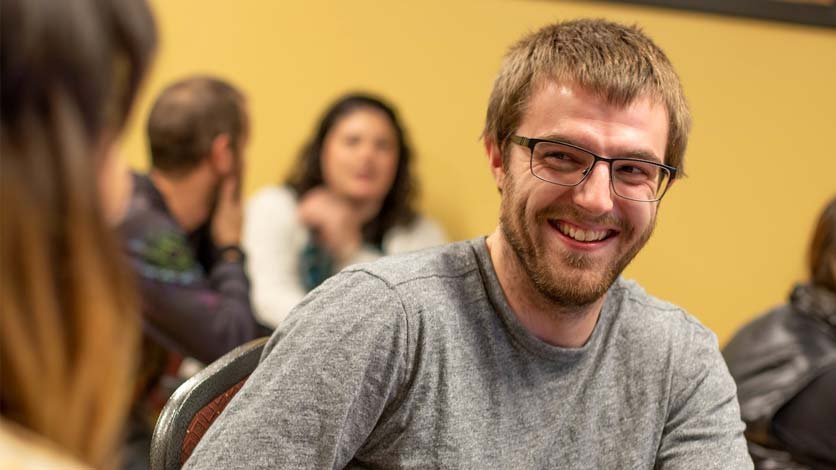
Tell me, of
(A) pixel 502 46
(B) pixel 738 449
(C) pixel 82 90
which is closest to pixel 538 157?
(B) pixel 738 449

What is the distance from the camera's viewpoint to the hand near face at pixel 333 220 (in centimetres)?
315

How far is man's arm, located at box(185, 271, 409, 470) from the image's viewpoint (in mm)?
1159

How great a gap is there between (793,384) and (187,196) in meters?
1.65

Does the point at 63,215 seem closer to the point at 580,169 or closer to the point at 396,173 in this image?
the point at 580,169

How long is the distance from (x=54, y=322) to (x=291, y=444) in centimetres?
54

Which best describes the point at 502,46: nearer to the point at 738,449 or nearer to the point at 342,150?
the point at 342,150

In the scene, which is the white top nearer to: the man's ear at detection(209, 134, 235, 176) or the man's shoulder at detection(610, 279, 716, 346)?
the man's ear at detection(209, 134, 235, 176)

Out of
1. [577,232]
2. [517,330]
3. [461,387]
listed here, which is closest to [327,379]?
[461,387]

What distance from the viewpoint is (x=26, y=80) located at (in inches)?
25.1

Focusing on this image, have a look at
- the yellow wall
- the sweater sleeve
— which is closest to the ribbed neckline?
the yellow wall

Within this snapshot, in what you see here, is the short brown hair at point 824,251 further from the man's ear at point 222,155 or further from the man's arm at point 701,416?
the man's ear at point 222,155

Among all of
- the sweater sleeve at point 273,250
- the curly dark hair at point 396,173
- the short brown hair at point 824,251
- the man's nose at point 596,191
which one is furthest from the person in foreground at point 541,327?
the curly dark hair at point 396,173

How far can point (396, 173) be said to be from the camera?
3230mm

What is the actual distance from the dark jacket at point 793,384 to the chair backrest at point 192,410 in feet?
4.21
